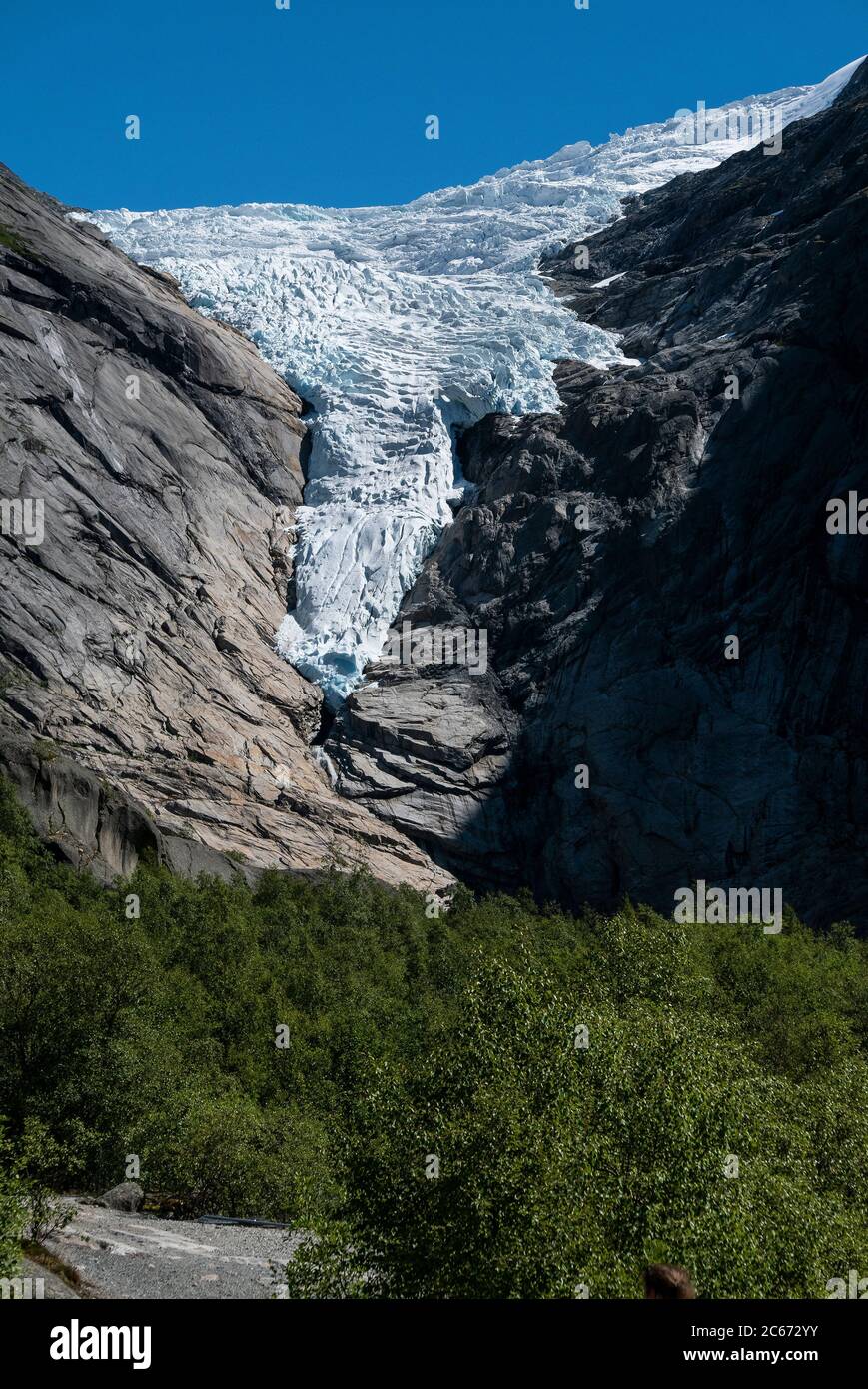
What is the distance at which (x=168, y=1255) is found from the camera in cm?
2427

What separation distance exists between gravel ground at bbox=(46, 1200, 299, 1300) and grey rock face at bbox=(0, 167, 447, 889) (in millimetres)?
30989

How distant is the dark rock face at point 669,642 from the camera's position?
74000 millimetres

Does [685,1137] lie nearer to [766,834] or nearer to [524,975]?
[524,975]

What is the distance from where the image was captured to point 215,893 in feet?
188

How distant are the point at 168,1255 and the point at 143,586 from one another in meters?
57.0

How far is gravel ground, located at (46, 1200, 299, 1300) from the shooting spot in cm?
2205

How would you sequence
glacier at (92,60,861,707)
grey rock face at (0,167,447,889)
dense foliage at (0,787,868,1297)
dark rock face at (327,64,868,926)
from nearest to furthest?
dense foliage at (0,787,868,1297) < grey rock face at (0,167,447,889) < dark rock face at (327,64,868,926) < glacier at (92,60,861,707)

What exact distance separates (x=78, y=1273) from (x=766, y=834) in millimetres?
56505

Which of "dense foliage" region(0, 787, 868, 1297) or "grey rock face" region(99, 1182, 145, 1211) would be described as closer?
"dense foliage" region(0, 787, 868, 1297)

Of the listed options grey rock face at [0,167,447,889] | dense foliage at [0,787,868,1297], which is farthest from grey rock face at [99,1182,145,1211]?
grey rock face at [0,167,447,889]

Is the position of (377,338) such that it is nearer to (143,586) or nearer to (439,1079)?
(143,586)

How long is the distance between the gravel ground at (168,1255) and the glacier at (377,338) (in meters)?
56.9

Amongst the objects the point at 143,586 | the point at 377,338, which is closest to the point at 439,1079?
the point at 143,586

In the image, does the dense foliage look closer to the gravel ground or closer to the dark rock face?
the gravel ground
